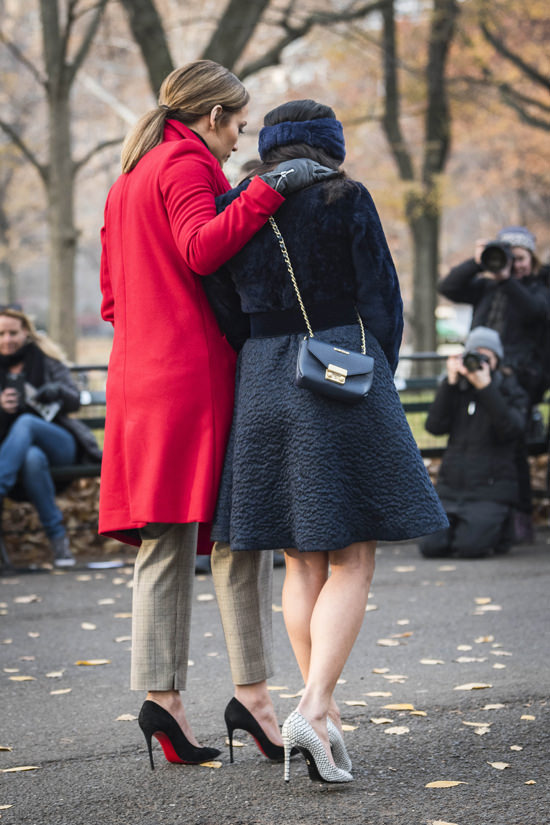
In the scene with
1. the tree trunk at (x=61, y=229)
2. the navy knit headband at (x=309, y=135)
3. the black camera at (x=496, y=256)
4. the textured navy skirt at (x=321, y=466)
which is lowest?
the textured navy skirt at (x=321, y=466)

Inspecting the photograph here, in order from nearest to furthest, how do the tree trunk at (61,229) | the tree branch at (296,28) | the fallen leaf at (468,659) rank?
1. the fallen leaf at (468,659)
2. the tree trunk at (61,229)
3. the tree branch at (296,28)

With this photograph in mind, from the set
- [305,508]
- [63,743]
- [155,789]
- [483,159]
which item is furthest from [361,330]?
[483,159]

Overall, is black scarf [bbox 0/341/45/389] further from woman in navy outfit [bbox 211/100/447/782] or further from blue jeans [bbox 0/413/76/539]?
woman in navy outfit [bbox 211/100/447/782]

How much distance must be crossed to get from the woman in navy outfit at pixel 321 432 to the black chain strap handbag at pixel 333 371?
6cm

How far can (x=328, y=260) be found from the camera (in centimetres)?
354

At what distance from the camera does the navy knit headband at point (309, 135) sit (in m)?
3.60

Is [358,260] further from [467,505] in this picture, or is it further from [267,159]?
[467,505]

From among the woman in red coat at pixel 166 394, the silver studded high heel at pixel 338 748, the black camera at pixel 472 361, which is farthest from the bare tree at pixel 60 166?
the silver studded high heel at pixel 338 748

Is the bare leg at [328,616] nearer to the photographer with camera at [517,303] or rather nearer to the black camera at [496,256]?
the photographer with camera at [517,303]

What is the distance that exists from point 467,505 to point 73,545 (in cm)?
296

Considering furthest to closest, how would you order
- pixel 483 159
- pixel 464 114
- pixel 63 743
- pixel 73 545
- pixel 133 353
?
pixel 483 159 < pixel 464 114 < pixel 73 545 < pixel 63 743 < pixel 133 353

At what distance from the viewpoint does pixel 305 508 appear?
348 centimetres

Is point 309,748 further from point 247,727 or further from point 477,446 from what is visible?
point 477,446

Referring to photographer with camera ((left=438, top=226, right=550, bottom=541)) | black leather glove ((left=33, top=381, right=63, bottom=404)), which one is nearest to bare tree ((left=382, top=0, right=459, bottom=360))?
photographer with camera ((left=438, top=226, right=550, bottom=541))
